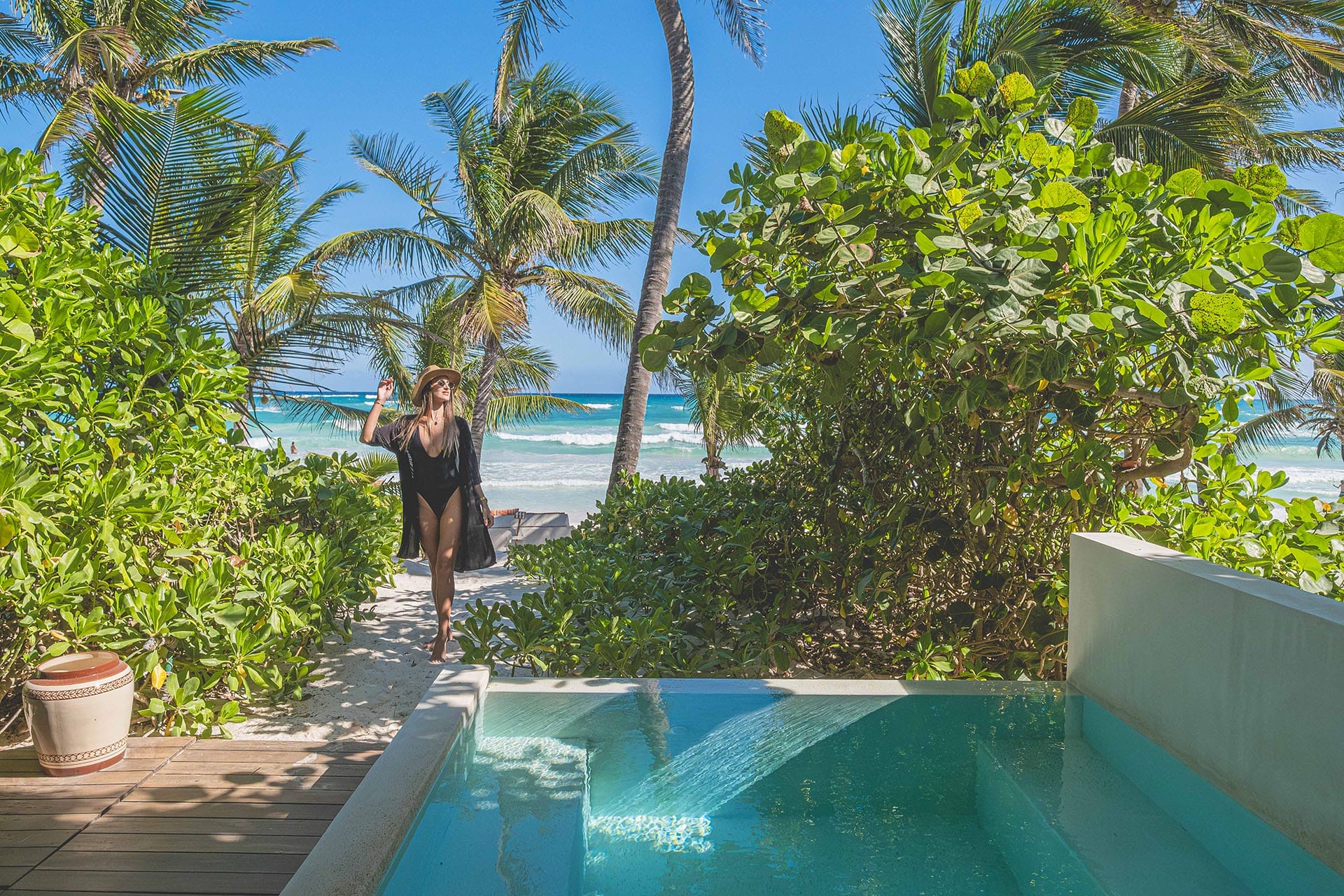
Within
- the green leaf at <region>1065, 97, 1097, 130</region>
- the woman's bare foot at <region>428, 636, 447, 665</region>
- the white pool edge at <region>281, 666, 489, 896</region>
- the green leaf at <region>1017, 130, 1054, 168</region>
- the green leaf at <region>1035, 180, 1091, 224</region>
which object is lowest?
the woman's bare foot at <region>428, 636, 447, 665</region>

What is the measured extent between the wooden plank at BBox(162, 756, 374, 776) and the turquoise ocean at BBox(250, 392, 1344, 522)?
69.1 feet

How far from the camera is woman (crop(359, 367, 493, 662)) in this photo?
185 inches

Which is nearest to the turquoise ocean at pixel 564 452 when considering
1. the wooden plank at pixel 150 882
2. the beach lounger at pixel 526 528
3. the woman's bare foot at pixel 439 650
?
the beach lounger at pixel 526 528

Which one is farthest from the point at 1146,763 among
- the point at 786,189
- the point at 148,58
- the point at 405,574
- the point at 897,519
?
the point at 148,58

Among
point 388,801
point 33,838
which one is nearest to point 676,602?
point 388,801

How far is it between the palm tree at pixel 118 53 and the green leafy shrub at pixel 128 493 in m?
9.11

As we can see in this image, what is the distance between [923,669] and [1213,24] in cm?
1049

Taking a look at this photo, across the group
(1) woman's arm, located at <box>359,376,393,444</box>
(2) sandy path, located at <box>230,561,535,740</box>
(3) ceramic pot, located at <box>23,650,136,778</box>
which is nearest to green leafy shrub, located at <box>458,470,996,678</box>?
(2) sandy path, located at <box>230,561,535,740</box>

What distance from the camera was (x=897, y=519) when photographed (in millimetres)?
3385

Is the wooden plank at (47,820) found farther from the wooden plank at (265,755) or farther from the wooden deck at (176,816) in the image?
the wooden plank at (265,755)

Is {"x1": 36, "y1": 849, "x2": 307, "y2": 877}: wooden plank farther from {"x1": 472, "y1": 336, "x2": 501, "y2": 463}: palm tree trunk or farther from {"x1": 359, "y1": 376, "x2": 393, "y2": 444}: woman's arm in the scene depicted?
{"x1": 472, "y1": 336, "x2": 501, "y2": 463}: palm tree trunk

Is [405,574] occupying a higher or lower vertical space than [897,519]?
lower

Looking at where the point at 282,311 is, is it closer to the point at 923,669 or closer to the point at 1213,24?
the point at 923,669

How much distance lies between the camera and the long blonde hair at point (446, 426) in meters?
4.66
